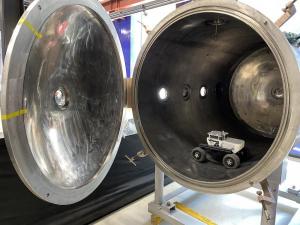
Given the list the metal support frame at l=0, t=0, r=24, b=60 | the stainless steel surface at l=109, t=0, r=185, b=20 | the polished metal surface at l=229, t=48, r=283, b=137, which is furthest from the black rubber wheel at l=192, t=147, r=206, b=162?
the metal support frame at l=0, t=0, r=24, b=60

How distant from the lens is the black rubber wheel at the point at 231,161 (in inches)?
38.8

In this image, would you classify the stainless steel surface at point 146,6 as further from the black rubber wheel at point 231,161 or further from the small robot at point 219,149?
the black rubber wheel at point 231,161

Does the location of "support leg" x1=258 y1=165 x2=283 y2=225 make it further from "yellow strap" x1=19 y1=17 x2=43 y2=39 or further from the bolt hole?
"yellow strap" x1=19 y1=17 x2=43 y2=39

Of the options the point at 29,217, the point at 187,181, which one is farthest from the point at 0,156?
the point at 187,181

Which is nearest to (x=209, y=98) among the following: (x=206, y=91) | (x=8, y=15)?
(x=206, y=91)

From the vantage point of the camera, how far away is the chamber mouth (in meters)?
0.98

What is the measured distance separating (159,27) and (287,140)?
0.56 meters

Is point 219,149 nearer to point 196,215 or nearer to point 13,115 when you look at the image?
point 196,215

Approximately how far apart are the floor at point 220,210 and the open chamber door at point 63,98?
2.67ft

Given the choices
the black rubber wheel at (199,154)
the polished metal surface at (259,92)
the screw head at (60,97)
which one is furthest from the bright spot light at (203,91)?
the screw head at (60,97)

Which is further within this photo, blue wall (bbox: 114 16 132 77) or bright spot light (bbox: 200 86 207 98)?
blue wall (bbox: 114 16 132 77)

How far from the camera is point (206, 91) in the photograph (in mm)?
1389

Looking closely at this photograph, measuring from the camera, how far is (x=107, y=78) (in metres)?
0.99

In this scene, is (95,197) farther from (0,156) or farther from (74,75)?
(74,75)
